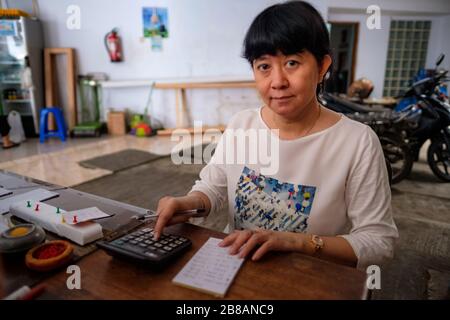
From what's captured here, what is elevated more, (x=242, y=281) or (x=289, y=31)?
(x=289, y=31)

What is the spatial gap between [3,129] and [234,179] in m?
4.51

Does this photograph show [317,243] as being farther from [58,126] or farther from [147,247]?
[58,126]

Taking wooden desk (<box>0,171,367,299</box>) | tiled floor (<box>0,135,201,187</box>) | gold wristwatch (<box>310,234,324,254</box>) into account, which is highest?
wooden desk (<box>0,171,367,299</box>)

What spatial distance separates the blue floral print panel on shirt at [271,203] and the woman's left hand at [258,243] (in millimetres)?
198

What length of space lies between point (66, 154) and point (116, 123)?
4.36 ft

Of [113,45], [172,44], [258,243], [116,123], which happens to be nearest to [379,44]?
[172,44]

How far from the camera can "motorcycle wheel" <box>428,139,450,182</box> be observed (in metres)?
3.41

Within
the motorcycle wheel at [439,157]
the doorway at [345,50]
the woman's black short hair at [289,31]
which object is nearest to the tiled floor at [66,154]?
the woman's black short hair at [289,31]

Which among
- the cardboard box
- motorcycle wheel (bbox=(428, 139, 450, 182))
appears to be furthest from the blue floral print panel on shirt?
the cardboard box

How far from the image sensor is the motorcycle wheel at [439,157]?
3.41 meters

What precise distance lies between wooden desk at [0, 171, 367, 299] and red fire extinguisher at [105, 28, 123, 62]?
5.12 m

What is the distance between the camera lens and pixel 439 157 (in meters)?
3.46

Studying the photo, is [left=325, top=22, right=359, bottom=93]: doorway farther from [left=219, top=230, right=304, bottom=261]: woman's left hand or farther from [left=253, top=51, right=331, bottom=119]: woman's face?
[left=219, top=230, right=304, bottom=261]: woman's left hand
